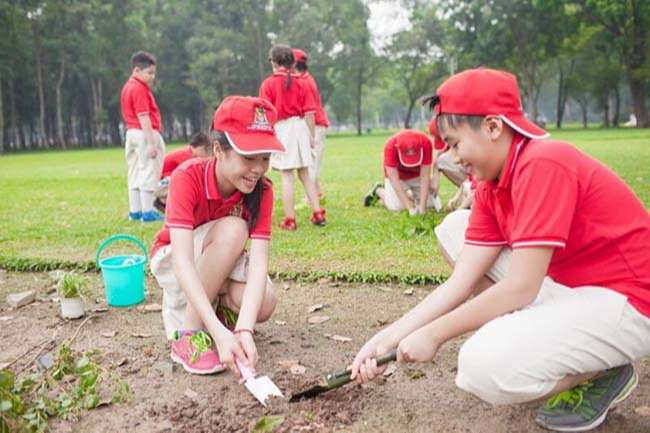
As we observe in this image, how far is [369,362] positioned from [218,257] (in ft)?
3.29

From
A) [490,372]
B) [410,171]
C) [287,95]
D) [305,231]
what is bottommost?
[305,231]

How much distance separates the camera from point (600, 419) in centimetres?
A: 214

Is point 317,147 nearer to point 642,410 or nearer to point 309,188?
point 309,188

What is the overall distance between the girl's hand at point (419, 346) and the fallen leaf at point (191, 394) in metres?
0.99

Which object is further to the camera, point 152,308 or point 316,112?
point 316,112

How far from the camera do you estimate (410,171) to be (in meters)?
6.93

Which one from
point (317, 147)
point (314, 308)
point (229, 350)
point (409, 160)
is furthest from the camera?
point (317, 147)

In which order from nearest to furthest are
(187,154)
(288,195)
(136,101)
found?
(288,195) → (187,154) → (136,101)

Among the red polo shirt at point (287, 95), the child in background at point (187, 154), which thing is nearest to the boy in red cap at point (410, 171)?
the red polo shirt at point (287, 95)

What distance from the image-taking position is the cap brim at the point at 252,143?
2646 mm

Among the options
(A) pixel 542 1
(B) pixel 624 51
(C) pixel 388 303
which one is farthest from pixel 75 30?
(C) pixel 388 303

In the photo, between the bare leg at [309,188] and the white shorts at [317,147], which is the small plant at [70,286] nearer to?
the bare leg at [309,188]

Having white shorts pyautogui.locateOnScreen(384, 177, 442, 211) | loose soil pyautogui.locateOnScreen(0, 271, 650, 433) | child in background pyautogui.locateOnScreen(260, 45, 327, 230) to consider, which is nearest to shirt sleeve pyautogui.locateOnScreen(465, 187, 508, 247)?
loose soil pyautogui.locateOnScreen(0, 271, 650, 433)

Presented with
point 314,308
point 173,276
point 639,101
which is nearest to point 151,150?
point 314,308
